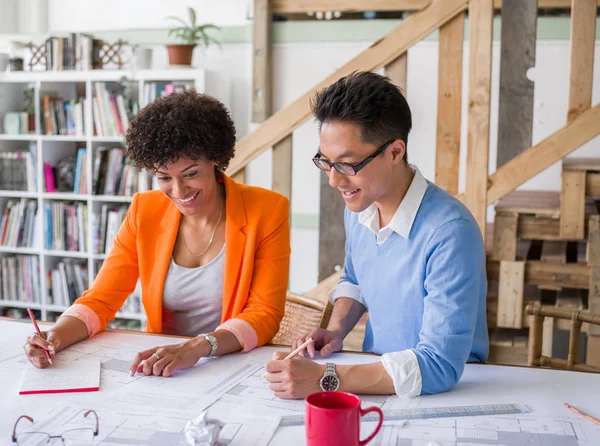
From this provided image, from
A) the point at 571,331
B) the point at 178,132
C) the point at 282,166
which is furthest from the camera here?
the point at 282,166

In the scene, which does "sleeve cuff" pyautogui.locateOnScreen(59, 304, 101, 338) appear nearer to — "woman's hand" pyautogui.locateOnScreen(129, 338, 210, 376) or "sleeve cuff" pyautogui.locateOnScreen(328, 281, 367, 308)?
"woman's hand" pyautogui.locateOnScreen(129, 338, 210, 376)

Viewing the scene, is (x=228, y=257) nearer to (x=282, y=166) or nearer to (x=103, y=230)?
(x=282, y=166)

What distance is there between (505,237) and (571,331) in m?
0.86

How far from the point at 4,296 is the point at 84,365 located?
3.64m

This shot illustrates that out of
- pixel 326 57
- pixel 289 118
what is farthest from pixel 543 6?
pixel 289 118

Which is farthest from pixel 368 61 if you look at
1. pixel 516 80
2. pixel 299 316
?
pixel 299 316

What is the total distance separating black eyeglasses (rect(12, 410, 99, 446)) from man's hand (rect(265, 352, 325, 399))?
365 millimetres

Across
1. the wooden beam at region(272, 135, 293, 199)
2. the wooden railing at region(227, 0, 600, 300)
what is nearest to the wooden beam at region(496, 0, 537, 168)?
the wooden railing at region(227, 0, 600, 300)

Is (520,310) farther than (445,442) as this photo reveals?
Yes

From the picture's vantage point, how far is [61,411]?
4.33 ft

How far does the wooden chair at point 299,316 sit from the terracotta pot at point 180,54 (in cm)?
260

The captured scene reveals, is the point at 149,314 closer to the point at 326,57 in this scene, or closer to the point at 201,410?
the point at 201,410

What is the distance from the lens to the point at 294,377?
54.7 inches

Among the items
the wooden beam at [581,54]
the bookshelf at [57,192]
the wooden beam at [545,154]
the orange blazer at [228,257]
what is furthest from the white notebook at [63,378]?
the bookshelf at [57,192]
